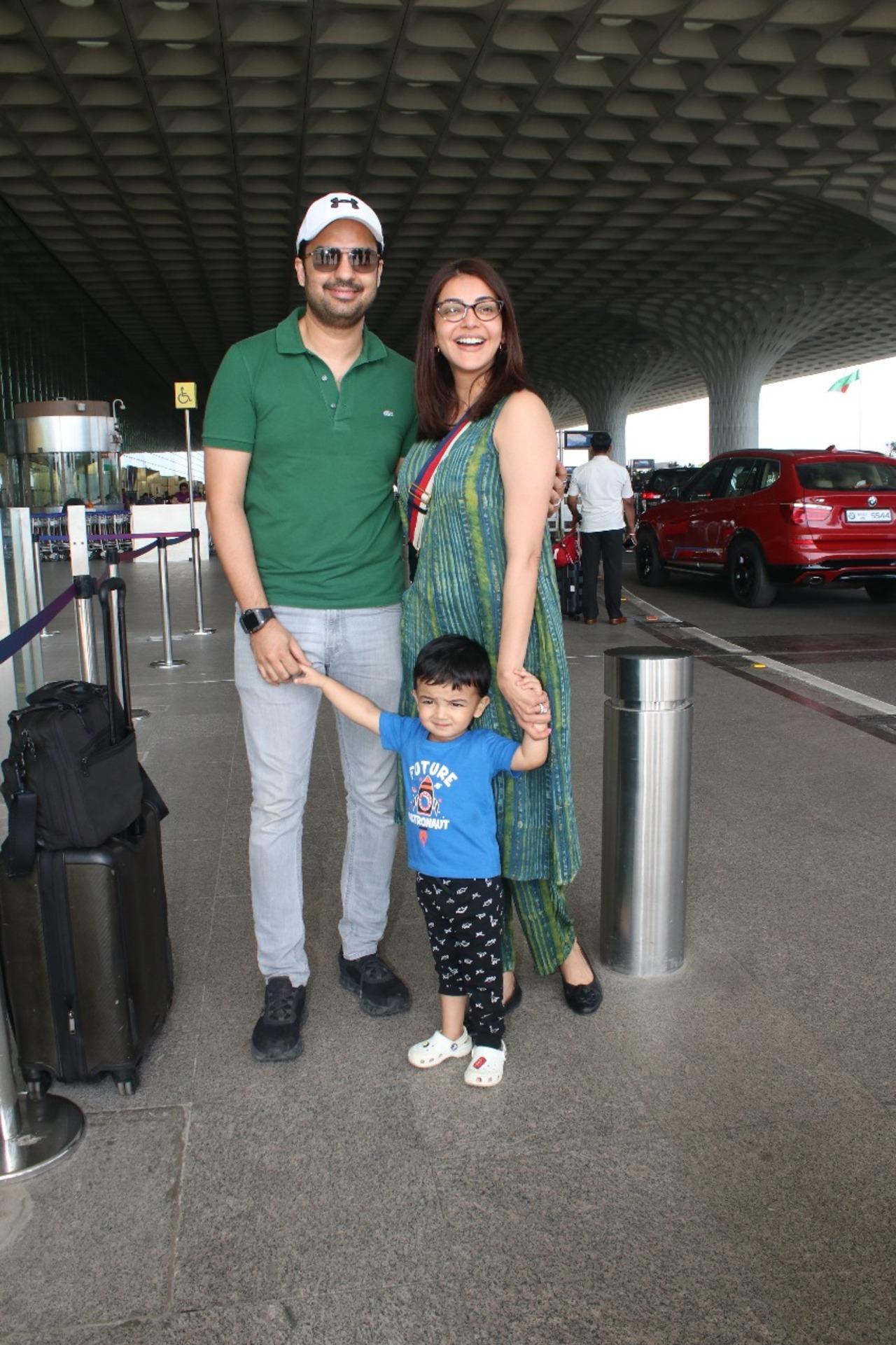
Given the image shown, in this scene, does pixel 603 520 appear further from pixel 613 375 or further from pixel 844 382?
pixel 844 382

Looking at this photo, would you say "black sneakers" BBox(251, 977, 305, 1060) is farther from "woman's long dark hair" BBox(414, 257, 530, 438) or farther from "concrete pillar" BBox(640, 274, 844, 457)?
"concrete pillar" BBox(640, 274, 844, 457)

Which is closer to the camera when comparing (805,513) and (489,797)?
(489,797)

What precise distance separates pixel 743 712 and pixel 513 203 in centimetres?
1718

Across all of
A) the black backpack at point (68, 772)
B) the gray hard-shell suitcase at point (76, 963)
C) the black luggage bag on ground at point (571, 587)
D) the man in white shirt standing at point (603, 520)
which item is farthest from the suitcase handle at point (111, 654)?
the man in white shirt standing at point (603, 520)

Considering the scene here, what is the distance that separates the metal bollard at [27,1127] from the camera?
221 cm

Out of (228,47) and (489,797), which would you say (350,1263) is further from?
(228,47)

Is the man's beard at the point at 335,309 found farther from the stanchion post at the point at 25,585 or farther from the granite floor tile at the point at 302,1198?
the stanchion post at the point at 25,585

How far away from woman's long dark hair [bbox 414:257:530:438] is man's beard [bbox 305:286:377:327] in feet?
0.55

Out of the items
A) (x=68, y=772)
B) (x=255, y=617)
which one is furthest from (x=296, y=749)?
(x=68, y=772)

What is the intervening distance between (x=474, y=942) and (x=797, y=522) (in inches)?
357

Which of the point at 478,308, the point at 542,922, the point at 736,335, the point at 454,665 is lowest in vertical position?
the point at 542,922

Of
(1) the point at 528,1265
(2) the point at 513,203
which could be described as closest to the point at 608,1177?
(1) the point at 528,1265

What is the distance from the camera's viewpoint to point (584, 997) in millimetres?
2824

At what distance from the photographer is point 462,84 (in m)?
14.8
